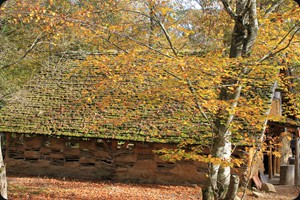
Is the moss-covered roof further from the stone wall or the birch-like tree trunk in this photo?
the birch-like tree trunk

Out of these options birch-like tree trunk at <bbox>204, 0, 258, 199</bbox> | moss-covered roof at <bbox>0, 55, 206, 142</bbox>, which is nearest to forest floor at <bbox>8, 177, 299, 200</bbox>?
moss-covered roof at <bbox>0, 55, 206, 142</bbox>

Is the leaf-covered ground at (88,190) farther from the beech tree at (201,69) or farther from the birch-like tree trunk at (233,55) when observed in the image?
the birch-like tree trunk at (233,55)

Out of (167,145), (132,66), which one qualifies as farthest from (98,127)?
(132,66)

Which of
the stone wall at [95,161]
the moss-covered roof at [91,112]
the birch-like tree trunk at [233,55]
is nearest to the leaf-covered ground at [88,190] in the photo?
the stone wall at [95,161]

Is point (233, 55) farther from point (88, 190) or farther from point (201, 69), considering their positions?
point (88, 190)

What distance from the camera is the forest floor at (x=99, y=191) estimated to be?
10.2 meters

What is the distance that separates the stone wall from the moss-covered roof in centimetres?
55

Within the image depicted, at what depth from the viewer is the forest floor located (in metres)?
10.2

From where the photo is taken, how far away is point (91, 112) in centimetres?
1355

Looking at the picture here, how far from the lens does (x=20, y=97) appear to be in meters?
13.1

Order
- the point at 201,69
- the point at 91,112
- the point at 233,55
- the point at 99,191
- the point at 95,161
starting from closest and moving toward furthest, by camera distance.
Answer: the point at 201,69 < the point at 233,55 < the point at 99,191 < the point at 95,161 < the point at 91,112

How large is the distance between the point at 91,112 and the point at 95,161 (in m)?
2.09

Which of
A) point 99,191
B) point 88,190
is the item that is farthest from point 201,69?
point 88,190

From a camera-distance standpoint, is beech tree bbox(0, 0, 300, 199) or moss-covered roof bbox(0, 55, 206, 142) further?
moss-covered roof bbox(0, 55, 206, 142)
